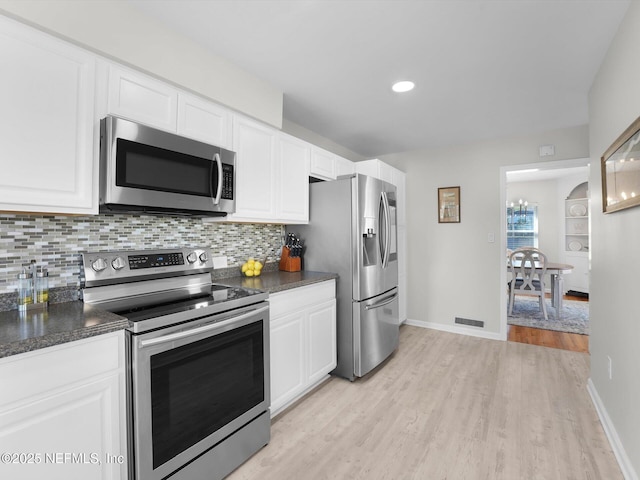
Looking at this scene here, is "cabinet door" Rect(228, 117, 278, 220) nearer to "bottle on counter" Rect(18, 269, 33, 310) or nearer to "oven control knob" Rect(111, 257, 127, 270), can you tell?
"oven control knob" Rect(111, 257, 127, 270)

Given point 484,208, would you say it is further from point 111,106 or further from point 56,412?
point 56,412

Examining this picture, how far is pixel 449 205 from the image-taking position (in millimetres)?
4258

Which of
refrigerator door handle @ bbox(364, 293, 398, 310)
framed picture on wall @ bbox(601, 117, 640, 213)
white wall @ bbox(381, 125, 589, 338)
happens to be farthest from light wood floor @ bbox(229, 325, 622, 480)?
framed picture on wall @ bbox(601, 117, 640, 213)

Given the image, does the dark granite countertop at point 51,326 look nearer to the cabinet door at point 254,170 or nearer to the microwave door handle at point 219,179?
the microwave door handle at point 219,179

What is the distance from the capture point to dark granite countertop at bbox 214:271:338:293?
216 centimetres

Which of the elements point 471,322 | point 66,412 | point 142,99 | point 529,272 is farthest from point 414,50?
point 529,272

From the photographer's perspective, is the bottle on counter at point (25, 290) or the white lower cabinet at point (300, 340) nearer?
the bottle on counter at point (25, 290)

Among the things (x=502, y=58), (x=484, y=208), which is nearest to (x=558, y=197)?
(x=484, y=208)

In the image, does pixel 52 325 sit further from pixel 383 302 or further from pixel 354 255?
pixel 383 302

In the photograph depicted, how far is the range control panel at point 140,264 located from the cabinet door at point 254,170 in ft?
1.19

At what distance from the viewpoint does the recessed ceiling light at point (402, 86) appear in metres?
2.54

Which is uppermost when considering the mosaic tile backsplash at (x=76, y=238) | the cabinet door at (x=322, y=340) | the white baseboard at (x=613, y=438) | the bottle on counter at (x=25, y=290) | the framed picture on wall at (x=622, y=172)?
the framed picture on wall at (x=622, y=172)

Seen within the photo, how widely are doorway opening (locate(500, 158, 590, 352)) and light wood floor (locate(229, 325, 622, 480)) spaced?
191 centimetres

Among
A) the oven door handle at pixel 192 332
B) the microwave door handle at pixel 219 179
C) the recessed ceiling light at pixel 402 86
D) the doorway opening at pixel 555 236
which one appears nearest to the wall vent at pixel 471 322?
the doorway opening at pixel 555 236
